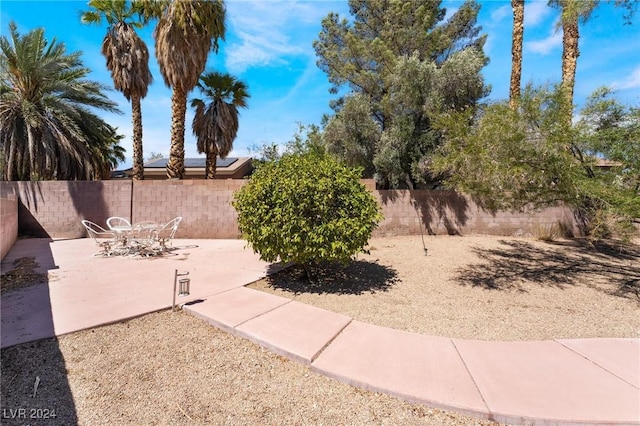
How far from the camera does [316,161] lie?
18.3 feet

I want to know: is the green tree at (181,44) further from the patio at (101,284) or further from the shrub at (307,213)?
the shrub at (307,213)

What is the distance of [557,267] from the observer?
704cm

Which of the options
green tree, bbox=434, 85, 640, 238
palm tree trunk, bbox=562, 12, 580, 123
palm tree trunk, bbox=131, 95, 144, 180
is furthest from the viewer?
palm tree trunk, bbox=131, 95, 144, 180

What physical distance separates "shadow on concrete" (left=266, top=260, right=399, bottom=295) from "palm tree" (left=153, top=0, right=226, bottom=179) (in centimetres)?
1007

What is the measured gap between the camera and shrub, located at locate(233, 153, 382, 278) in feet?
16.2

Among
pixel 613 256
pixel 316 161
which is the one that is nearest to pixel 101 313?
pixel 316 161

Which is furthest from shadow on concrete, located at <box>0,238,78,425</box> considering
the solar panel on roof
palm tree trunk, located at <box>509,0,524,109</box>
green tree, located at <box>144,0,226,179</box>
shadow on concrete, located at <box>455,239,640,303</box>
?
the solar panel on roof

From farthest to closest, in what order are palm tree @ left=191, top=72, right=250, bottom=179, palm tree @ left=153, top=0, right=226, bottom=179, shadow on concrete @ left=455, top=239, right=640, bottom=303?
palm tree @ left=191, top=72, right=250, bottom=179
palm tree @ left=153, top=0, right=226, bottom=179
shadow on concrete @ left=455, top=239, right=640, bottom=303

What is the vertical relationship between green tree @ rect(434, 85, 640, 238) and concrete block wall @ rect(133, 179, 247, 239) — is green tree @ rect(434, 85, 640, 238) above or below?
above

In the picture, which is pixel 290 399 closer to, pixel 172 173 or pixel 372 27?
pixel 172 173

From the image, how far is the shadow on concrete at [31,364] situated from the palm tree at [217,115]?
14010mm

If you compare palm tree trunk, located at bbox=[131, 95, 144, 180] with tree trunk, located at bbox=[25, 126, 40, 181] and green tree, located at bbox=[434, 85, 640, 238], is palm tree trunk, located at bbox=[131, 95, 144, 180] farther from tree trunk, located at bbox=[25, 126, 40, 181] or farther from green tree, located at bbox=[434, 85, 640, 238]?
green tree, located at bbox=[434, 85, 640, 238]

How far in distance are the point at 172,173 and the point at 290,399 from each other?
1328 centimetres

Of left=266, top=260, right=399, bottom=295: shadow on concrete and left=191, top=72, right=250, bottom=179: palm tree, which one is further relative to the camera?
left=191, top=72, right=250, bottom=179: palm tree
